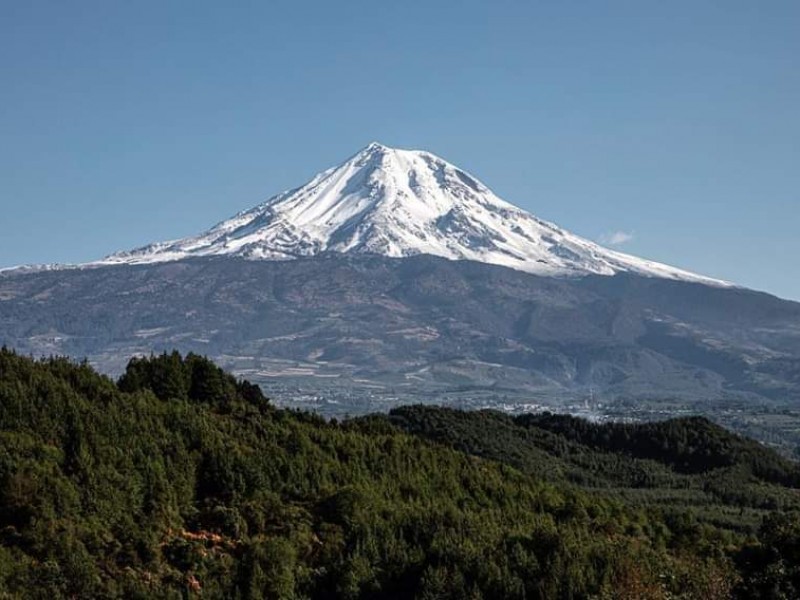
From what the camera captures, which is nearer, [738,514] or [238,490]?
[238,490]

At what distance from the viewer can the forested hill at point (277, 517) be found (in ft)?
137

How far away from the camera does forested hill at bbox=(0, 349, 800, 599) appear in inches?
1647

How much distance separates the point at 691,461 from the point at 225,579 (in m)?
66.0

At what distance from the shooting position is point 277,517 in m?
48.8

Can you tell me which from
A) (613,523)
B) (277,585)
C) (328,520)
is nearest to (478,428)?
(613,523)

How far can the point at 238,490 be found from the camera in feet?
164

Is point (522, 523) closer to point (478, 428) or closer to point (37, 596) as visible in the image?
point (37, 596)

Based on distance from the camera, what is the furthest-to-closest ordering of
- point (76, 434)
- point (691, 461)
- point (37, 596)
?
1. point (691, 461)
2. point (76, 434)
3. point (37, 596)

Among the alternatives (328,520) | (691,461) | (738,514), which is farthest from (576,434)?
(328,520)

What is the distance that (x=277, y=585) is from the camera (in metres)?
43.8

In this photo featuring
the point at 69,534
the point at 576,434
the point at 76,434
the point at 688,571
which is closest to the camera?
the point at 69,534

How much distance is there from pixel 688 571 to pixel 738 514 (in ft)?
113

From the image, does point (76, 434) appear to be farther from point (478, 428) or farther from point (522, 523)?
point (478, 428)

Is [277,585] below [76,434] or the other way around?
below
